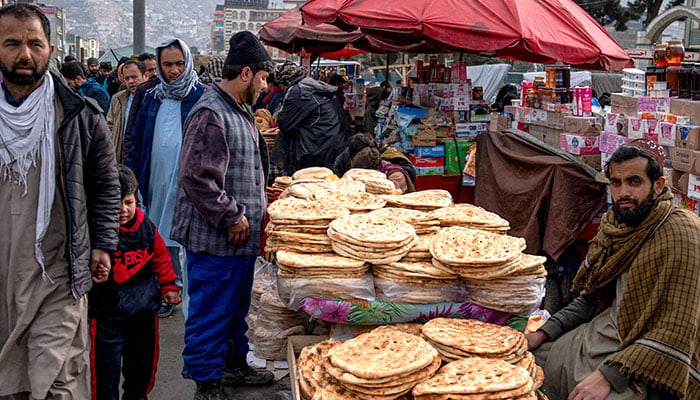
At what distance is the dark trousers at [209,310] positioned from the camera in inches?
157

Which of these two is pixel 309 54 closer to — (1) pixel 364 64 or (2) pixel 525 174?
(2) pixel 525 174

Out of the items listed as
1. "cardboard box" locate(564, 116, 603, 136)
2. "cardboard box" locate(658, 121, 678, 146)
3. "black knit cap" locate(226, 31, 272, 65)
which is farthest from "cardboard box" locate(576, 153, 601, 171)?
"black knit cap" locate(226, 31, 272, 65)

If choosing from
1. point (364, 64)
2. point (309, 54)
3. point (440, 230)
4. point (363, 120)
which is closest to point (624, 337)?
point (440, 230)

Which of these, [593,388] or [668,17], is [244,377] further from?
[668,17]

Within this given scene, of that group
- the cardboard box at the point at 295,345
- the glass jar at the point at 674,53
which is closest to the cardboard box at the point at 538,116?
the glass jar at the point at 674,53

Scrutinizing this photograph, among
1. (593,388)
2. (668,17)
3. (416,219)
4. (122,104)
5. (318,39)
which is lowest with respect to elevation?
(593,388)

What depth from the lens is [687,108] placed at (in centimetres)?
455

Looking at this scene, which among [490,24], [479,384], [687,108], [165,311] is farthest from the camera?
[490,24]

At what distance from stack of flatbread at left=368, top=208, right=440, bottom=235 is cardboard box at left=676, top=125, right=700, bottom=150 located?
1878 mm

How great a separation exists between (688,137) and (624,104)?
90 cm

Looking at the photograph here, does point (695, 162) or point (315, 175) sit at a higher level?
point (695, 162)

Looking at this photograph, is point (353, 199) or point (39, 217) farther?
point (353, 199)

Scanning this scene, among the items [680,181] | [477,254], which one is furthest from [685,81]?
[477,254]

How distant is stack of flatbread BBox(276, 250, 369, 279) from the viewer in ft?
10.4
